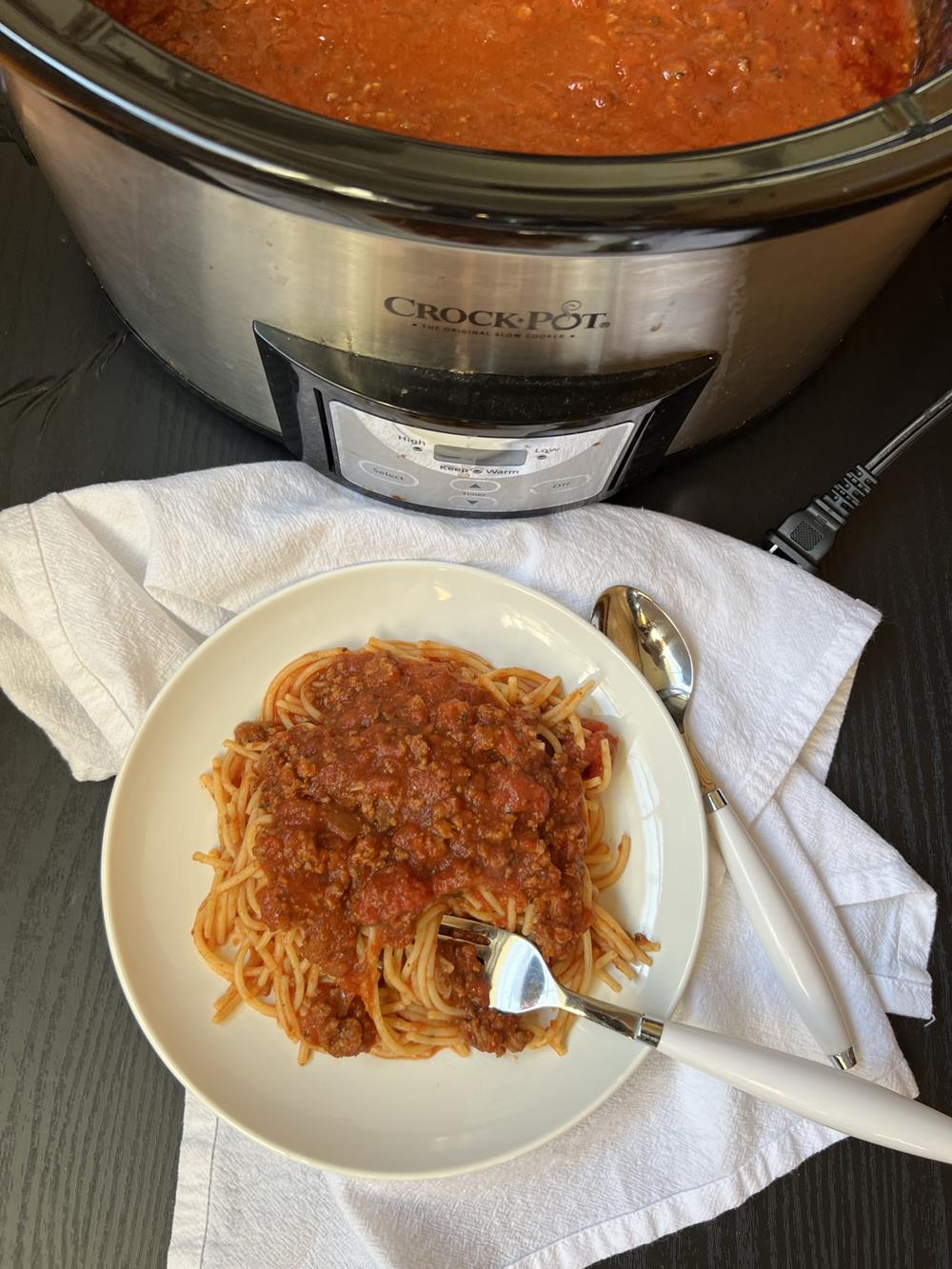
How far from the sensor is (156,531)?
4.12 ft

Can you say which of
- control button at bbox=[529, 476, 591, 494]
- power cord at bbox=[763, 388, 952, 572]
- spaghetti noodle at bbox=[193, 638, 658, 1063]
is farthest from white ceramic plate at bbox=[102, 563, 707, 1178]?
power cord at bbox=[763, 388, 952, 572]

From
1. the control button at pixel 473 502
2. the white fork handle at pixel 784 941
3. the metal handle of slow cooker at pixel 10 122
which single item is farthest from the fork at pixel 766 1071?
the metal handle of slow cooker at pixel 10 122

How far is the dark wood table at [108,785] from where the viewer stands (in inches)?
45.7

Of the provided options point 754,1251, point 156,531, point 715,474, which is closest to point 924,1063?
point 754,1251

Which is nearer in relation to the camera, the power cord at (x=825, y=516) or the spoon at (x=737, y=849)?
the spoon at (x=737, y=849)

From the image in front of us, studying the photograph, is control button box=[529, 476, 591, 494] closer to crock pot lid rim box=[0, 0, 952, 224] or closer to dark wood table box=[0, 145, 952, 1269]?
dark wood table box=[0, 145, 952, 1269]

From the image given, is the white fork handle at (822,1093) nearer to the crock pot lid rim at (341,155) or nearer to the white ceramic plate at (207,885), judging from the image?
the white ceramic plate at (207,885)

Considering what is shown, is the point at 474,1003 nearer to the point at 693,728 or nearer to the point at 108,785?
the point at 693,728

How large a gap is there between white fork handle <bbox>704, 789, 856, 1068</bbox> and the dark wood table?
0.17 metres

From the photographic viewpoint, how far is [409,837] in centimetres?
117

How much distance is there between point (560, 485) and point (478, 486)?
3.9 inches

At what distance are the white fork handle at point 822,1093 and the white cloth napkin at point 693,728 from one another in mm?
171

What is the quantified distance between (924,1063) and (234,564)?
1.06m

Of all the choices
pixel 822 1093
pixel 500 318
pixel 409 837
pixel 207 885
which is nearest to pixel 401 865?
pixel 409 837
